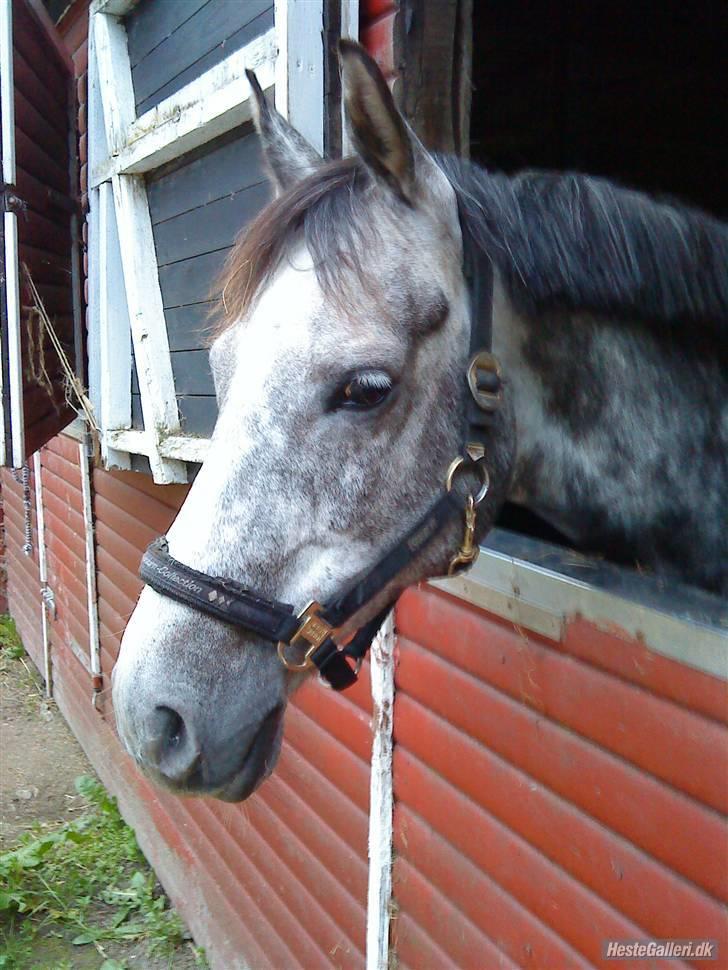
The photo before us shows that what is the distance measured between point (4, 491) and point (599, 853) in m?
8.40

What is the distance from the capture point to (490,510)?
1.36 meters

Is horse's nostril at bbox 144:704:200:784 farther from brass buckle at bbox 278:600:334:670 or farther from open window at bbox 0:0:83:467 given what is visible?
open window at bbox 0:0:83:467

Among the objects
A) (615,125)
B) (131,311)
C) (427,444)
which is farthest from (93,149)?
(427,444)

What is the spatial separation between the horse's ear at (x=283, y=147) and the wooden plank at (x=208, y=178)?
0.74m

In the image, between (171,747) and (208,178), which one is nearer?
(171,747)

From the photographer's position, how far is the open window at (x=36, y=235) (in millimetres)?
3340

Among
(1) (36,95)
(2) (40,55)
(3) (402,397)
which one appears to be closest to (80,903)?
(3) (402,397)

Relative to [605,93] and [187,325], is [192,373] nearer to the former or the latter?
[187,325]

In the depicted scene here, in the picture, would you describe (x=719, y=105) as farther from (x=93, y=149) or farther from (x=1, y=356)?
(x=1, y=356)

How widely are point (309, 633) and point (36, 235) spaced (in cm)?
341

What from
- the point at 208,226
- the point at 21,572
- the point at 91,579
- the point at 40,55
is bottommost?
the point at 21,572

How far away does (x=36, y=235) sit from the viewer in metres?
3.88

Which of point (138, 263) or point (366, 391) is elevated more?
point (138, 263)

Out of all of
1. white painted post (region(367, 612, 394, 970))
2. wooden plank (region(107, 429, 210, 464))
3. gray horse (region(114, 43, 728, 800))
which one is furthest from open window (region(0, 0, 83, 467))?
gray horse (region(114, 43, 728, 800))
